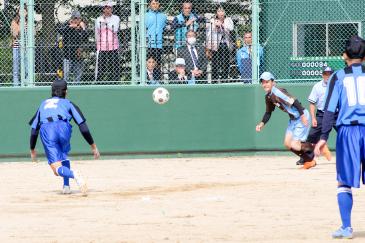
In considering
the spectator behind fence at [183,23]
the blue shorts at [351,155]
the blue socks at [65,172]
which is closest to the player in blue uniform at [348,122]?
the blue shorts at [351,155]

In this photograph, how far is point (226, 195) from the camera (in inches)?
567

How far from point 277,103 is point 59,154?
482 centimetres

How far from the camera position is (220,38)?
20844mm

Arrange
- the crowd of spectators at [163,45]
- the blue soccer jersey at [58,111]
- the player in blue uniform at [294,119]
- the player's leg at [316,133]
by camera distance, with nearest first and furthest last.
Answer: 1. the blue soccer jersey at [58,111]
2. the player in blue uniform at [294,119]
3. the player's leg at [316,133]
4. the crowd of spectators at [163,45]

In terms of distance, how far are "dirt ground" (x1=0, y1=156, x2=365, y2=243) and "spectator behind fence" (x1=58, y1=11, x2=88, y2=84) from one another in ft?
7.36

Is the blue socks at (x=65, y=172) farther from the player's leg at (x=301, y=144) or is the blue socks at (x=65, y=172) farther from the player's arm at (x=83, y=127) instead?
the player's leg at (x=301, y=144)

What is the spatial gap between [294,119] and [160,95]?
12.4 feet

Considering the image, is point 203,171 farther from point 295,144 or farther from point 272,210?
point 272,210

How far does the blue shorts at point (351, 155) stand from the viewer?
9.90 m

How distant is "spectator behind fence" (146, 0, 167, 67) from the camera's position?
68.4 feet

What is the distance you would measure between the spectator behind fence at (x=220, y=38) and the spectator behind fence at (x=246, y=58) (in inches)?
12.9

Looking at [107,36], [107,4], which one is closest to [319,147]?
[107,36]

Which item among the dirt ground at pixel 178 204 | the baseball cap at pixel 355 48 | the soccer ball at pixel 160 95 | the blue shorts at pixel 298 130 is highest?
the baseball cap at pixel 355 48

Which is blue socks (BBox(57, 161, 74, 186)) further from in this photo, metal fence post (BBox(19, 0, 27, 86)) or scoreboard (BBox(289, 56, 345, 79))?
scoreboard (BBox(289, 56, 345, 79))
